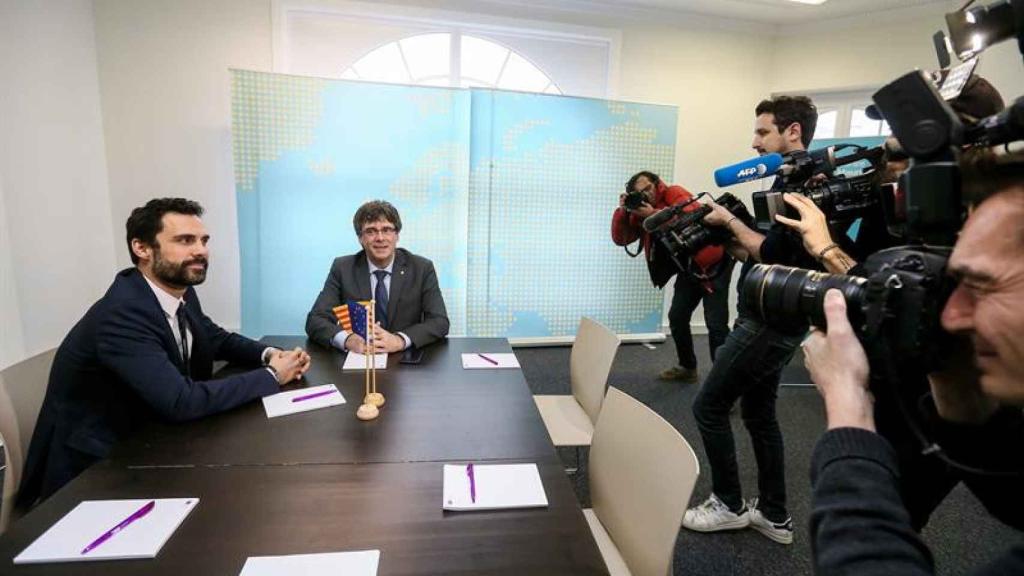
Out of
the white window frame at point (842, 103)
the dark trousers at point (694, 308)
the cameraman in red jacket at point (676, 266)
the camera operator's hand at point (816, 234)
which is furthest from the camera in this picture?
the white window frame at point (842, 103)

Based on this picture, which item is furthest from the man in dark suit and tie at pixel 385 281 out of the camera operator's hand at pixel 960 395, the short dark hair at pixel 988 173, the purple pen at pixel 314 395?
the short dark hair at pixel 988 173

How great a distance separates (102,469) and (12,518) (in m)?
0.55

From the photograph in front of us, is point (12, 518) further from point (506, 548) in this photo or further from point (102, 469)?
point (506, 548)

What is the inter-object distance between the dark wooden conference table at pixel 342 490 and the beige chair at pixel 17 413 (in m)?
0.44

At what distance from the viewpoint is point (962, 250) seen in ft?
1.92

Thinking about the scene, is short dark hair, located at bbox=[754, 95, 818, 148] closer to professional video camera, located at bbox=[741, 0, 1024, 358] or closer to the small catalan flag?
professional video camera, located at bbox=[741, 0, 1024, 358]

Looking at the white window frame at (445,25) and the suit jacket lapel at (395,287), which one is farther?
the white window frame at (445,25)

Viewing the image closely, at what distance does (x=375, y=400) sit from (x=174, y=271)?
809mm

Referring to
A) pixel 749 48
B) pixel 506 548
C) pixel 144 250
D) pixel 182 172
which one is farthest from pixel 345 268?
pixel 749 48

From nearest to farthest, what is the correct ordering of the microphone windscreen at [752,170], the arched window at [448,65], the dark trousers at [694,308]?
the microphone windscreen at [752,170] → the dark trousers at [694,308] → the arched window at [448,65]

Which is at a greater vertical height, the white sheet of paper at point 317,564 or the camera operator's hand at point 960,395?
the camera operator's hand at point 960,395

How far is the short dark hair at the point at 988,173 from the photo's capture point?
21.6 inches

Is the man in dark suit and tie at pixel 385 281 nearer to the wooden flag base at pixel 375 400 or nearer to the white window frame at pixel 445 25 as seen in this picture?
the wooden flag base at pixel 375 400

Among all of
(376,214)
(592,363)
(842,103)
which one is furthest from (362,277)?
(842,103)
